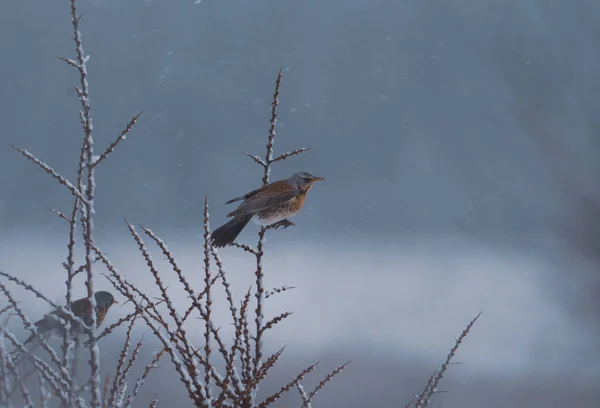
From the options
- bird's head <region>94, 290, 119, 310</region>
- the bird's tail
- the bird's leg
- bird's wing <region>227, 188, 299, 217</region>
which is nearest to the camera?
the bird's tail

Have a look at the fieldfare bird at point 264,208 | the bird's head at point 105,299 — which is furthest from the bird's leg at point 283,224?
the bird's head at point 105,299

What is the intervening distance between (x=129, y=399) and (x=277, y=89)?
1303 millimetres

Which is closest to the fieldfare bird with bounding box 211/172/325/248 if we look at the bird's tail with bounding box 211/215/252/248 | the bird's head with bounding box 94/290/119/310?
the bird's tail with bounding box 211/215/252/248

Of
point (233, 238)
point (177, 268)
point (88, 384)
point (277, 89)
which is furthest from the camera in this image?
point (233, 238)

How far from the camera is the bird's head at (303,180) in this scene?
4051 mm

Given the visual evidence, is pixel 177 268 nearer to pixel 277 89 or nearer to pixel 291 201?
pixel 277 89

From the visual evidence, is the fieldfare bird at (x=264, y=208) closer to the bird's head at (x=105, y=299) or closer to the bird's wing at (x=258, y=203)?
the bird's wing at (x=258, y=203)

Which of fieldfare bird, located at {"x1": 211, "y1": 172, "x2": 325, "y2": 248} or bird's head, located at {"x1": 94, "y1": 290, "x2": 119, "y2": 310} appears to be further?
bird's head, located at {"x1": 94, "y1": 290, "x2": 119, "y2": 310}

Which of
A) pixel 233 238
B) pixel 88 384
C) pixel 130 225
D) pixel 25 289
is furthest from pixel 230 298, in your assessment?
pixel 233 238

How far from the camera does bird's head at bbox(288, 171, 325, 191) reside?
4.05 meters

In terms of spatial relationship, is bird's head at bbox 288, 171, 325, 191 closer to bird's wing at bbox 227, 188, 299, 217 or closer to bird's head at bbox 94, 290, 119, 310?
bird's wing at bbox 227, 188, 299, 217

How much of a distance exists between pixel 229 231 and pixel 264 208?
0.73 ft

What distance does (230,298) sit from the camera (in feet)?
7.84

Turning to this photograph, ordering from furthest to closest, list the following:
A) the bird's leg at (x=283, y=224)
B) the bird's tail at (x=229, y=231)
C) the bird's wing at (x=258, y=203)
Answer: the bird's leg at (x=283, y=224) → the bird's wing at (x=258, y=203) → the bird's tail at (x=229, y=231)
